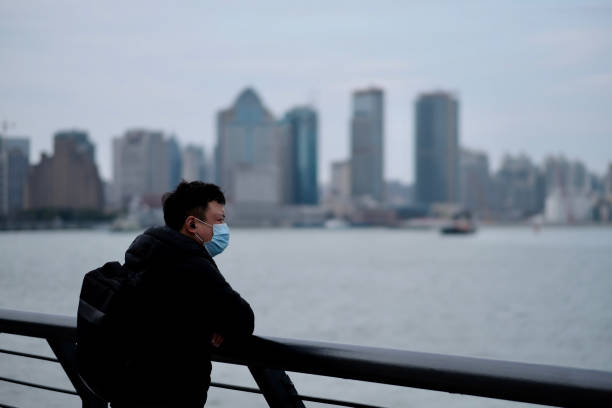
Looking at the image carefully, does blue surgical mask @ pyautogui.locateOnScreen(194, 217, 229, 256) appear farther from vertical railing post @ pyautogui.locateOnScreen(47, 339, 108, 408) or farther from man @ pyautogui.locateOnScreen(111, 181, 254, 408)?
vertical railing post @ pyautogui.locateOnScreen(47, 339, 108, 408)

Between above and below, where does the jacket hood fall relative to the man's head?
below

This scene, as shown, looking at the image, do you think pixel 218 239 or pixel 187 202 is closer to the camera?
pixel 187 202

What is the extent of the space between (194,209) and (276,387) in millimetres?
615

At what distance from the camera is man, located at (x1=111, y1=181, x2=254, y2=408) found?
2.12m

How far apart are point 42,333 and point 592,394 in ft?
6.78

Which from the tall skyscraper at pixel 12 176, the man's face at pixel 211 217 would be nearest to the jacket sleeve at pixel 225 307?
the man's face at pixel 211 217

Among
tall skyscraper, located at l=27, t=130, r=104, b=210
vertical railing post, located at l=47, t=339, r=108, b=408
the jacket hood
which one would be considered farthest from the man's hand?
tall skyscraper, located at l=27, t=130, r=104, b=210

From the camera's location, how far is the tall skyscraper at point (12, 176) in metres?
42.2

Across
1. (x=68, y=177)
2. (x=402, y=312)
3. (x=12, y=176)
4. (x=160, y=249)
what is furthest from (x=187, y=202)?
(x=68, y=177)

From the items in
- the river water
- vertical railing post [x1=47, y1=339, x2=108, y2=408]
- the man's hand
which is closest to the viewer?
the man's hand

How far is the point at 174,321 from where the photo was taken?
7.11 feet

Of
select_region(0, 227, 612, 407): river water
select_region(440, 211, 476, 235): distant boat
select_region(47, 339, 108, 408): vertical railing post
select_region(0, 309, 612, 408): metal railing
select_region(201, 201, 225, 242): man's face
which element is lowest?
select_region(440, 211, 476, 235): distant boat

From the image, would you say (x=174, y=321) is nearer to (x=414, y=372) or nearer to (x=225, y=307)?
(x=225, y=307)

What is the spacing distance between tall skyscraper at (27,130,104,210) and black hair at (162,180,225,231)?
92574mm
